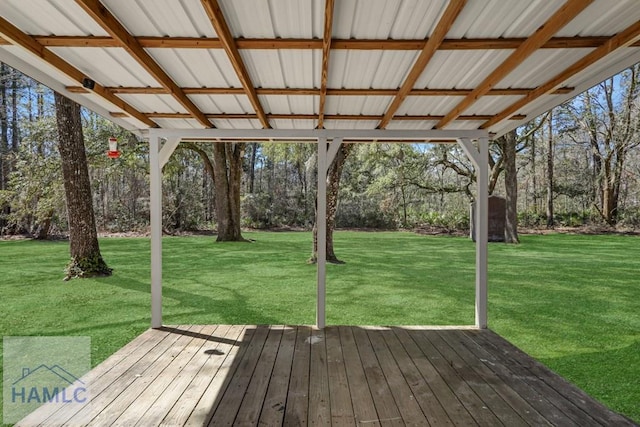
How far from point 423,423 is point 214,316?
3.35 meters

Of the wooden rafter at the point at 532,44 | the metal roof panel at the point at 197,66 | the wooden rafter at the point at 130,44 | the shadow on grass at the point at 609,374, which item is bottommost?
the shadow on grass at the point at 609,374

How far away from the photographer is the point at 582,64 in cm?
248

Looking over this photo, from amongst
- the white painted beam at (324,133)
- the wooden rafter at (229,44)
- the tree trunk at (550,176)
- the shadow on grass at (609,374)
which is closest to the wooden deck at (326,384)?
the shadow on grass at (609,374)

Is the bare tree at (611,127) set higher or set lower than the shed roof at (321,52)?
higher

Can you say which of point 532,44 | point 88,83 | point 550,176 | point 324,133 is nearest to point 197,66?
point 88,83

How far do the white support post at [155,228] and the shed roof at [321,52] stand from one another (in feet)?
1.87

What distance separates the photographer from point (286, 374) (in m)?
2.85

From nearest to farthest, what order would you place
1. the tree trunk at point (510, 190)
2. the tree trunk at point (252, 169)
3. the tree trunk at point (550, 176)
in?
the tree trunk at point (510, 190) < the tree trunk at point (550, 176) < the tree trunk at point (252, 169)

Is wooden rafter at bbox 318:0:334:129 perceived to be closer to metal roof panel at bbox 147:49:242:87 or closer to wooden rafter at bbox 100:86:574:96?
wooden rafter at bbox 100:86:574:96

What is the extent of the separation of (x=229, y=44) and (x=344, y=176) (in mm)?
19384

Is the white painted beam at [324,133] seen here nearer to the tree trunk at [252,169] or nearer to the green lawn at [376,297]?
the green lawn at [376,297]

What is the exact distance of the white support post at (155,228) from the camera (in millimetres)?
3924

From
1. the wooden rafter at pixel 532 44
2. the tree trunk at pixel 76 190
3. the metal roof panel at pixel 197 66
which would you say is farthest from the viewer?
the tree trunk at pixel 76 190

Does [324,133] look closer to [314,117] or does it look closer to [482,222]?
[314,117]
